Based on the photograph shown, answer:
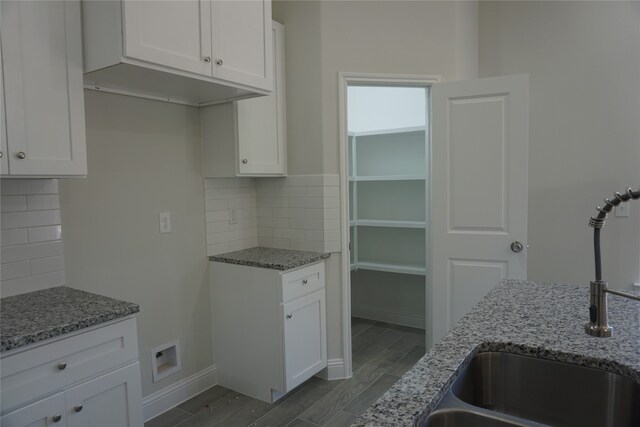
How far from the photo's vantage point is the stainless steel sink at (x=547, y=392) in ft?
3.42

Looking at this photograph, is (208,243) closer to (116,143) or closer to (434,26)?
(116,143)

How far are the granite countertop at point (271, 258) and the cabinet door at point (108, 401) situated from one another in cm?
100

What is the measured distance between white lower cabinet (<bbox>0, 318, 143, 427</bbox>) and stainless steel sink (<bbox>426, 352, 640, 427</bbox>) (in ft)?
4.34

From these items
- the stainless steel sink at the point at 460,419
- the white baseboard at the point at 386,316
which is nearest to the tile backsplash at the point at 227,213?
the white baseboard at the point at 386,316

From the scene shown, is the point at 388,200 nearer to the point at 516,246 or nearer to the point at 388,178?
the point at 388,178

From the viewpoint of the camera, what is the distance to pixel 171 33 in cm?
196

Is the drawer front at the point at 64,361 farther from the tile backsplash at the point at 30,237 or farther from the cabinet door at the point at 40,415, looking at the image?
the tile backsplash at the point at 30,237

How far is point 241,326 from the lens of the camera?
2809 millimetres

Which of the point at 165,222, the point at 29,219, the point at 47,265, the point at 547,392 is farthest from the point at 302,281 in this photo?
the point at 547,392

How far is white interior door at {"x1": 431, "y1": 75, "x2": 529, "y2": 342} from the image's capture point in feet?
8.89

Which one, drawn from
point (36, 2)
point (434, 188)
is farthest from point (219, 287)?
point (36, 2)

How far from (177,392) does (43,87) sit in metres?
1.89

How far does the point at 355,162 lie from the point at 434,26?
1.52m

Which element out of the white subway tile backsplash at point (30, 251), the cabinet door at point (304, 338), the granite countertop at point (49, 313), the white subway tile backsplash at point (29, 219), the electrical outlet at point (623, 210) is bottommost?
the cabinet door at point (304, 338)
